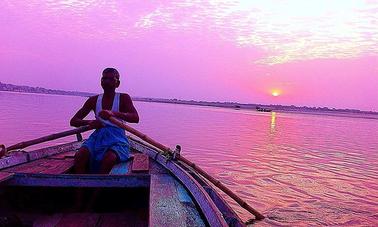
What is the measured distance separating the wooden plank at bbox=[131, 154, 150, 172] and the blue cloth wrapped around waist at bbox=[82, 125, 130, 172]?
0.93ft

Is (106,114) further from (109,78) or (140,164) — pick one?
(140,164)

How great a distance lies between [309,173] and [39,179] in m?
8.42

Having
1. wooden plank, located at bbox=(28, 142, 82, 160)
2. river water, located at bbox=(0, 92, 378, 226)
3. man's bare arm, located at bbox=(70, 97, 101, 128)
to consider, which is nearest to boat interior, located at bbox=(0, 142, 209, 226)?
wooden plank, located at bbox=(28, 142, 82, 160)

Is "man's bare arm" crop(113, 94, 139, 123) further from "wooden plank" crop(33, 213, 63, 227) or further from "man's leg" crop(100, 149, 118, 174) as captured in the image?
"wooden plank" crop(33, 213, 63, 227)

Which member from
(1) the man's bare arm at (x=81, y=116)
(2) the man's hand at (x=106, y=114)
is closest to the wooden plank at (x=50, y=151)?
(1) the man's bare arm at (x=81, y=116)

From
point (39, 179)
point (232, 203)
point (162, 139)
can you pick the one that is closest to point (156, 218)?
point (39, 179)

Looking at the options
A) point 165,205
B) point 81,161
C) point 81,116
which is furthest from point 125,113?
point 165,205

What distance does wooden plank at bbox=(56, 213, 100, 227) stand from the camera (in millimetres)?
3408

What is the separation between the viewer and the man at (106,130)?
4367mm

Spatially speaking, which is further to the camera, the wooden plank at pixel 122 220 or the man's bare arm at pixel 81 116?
the man's bare arm at pixel 81 116

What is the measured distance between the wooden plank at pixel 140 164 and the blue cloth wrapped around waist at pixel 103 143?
282 millimetres

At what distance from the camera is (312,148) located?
51.9 ft

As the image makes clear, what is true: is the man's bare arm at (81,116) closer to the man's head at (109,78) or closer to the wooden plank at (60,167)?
the man's head at (109,78)

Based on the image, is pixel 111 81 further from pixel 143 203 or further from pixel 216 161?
pixel 216 161
